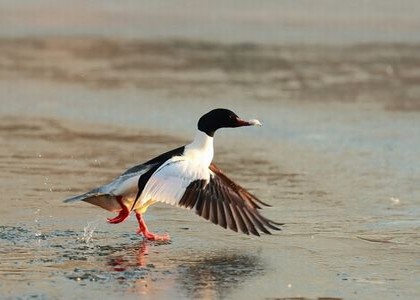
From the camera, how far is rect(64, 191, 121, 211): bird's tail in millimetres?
8711

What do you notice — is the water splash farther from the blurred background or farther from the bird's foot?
the bird's foot

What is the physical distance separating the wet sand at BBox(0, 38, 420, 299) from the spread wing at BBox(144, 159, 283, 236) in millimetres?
238

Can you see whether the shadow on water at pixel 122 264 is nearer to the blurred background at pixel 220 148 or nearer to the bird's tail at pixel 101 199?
Result: the blurred background at pixel 220 148

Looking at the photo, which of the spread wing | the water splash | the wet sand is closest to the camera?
the wet sand

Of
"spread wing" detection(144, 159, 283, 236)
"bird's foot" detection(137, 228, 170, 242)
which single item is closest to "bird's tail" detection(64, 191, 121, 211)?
"bird's foot" detection(137, 228, 170, 242)

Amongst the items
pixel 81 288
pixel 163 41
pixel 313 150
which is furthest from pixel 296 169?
pixel 163 41

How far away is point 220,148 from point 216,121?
4.06 m

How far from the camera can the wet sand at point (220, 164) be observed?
7418mm

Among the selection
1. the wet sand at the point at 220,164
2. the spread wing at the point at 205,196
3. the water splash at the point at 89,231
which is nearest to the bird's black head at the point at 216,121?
the spread wing at the point at 205,196

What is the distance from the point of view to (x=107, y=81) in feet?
60.3

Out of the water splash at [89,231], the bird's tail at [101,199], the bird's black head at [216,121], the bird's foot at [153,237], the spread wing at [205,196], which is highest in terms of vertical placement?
the bird's black head at [216,121]

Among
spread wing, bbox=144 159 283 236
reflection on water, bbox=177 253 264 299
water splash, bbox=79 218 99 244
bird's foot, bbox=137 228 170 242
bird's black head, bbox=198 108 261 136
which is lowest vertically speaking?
water splash, bbox=79 218 99 244

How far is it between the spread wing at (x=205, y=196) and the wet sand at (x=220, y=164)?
0.24 meters

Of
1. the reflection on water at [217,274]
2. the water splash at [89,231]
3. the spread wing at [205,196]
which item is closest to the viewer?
the reflection on water at [217,274]
